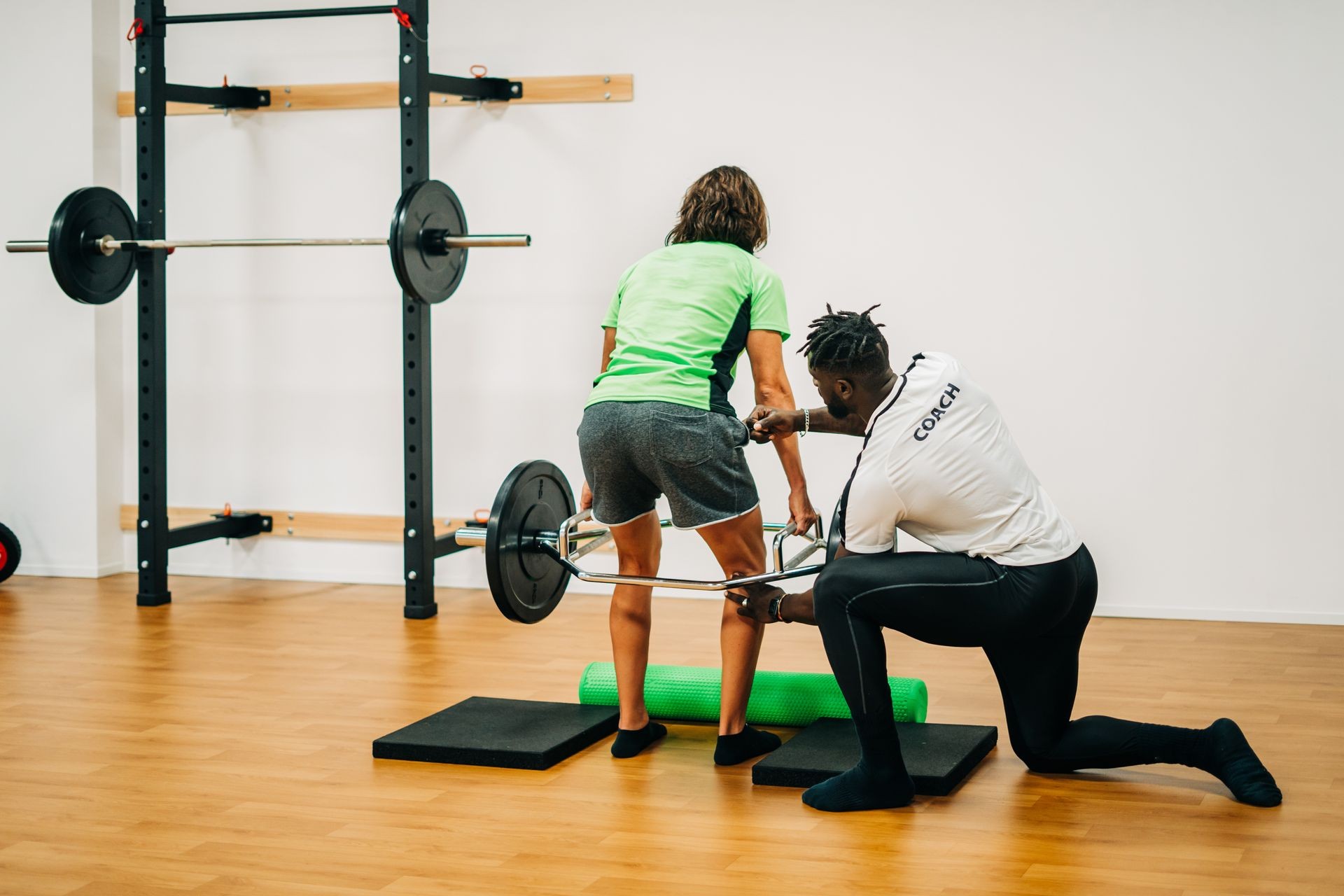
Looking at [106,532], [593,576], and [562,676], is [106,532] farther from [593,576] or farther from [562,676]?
[593,576]

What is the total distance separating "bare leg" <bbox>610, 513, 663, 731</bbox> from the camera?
287cm

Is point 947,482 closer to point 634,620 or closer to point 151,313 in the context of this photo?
point 634,620

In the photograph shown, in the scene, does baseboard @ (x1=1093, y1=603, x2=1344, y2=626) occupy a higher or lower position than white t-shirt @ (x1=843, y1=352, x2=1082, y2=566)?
lower

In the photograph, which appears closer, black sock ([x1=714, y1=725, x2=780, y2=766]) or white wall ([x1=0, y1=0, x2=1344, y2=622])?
black sock ([x1=714, y1=725, x2=780, y2=766])

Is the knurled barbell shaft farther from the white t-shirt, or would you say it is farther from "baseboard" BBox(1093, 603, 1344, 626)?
"baseboard" BBox(1093, 603, 1344, 626)

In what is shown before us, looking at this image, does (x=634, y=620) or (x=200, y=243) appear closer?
(x=634, y=620)

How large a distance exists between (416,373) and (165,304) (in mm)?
1077

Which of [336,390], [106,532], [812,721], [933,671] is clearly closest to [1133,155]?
[933,671]

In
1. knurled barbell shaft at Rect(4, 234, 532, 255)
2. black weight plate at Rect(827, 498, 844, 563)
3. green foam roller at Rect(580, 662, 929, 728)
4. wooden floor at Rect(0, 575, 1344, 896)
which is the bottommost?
wooden floor at Rect(0, 575, 1344, 896)

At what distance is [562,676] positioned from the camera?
A: 3.67 meters

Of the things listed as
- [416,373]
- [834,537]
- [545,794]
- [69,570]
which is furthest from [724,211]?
[69,570]

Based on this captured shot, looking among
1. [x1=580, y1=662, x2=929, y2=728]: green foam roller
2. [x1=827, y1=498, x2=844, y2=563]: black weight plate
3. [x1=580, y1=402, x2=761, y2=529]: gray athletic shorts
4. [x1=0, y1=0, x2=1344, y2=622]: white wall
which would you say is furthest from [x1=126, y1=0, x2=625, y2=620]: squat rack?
[x1=827, y1=498, x2=844, y2=563]: black weight plate

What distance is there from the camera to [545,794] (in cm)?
264

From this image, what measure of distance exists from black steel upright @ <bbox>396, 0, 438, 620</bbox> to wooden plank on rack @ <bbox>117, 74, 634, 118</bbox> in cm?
38
